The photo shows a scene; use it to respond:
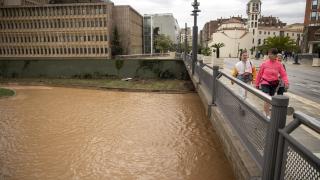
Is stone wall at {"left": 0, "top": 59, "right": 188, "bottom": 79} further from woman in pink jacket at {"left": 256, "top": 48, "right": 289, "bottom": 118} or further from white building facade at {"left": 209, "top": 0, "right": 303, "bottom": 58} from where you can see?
white building facade at {"left": 209, "top": 0, "right": 303, "bottom": 58}

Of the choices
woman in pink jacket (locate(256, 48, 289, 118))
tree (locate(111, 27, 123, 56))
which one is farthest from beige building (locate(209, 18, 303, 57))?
woman in pink jacket (locate(256, 48, 289, 118))

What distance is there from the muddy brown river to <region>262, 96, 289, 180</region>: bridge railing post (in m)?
4.67

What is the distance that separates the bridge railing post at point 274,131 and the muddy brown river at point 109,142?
4.67 metres

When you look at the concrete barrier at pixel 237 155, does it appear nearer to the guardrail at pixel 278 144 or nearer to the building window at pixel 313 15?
the guardrail at pixel 278 144

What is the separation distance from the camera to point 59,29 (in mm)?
74188

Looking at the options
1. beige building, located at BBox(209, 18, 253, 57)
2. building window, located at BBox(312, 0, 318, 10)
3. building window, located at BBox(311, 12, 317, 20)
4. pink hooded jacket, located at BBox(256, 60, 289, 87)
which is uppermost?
building window, located at BBox(312, 0, 318, 10)

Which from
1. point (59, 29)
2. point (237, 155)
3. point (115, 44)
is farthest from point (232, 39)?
point (237, 155)

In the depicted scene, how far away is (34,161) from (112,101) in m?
12.4

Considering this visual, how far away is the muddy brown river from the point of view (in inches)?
328

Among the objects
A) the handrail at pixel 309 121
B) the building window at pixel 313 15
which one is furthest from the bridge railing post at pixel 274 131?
the building window at pixel 313 15

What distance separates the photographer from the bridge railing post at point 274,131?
281 centimetres

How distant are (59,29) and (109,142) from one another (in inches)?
2766

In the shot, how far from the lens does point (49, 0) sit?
9244cm

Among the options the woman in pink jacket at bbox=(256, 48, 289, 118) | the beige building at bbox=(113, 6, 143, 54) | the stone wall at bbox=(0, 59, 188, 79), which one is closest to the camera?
the woman in pink jacket at bbox=(256, 48, 289, 118)
